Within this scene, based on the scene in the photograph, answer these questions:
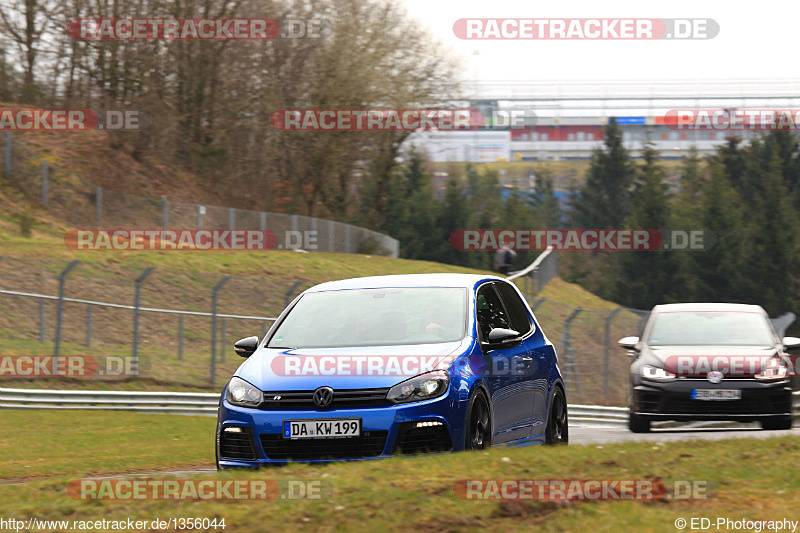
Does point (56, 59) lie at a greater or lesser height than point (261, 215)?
greater

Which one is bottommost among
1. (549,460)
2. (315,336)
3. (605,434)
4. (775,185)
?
(605,434)

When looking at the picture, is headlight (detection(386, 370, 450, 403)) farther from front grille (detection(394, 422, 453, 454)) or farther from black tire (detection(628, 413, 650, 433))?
black tire (detection(628, 413, 650, 433))

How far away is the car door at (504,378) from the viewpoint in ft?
29.3

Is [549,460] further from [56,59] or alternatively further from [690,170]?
[690,170]

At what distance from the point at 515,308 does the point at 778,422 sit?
4584mm

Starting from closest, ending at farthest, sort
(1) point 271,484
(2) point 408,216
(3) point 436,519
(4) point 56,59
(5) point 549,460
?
(3) point 436,519 → (1) point 271,484 → (5) point 549,460 → (4) point 56,59 → (2) point 408,216

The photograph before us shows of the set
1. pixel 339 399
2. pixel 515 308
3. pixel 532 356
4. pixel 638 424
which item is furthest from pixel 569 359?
pixel 339 399

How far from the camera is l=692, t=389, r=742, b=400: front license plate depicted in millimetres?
13172

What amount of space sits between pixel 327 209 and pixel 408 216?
74.3 feet

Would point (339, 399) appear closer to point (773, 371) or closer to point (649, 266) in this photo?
point (773, 371)

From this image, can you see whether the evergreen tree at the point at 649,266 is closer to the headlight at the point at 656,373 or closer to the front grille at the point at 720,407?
the headlight at the point at 656,373

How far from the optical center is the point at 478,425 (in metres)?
8.52

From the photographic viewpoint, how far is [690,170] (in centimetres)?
11069

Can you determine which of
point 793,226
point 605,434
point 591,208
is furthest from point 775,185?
point 605,434
